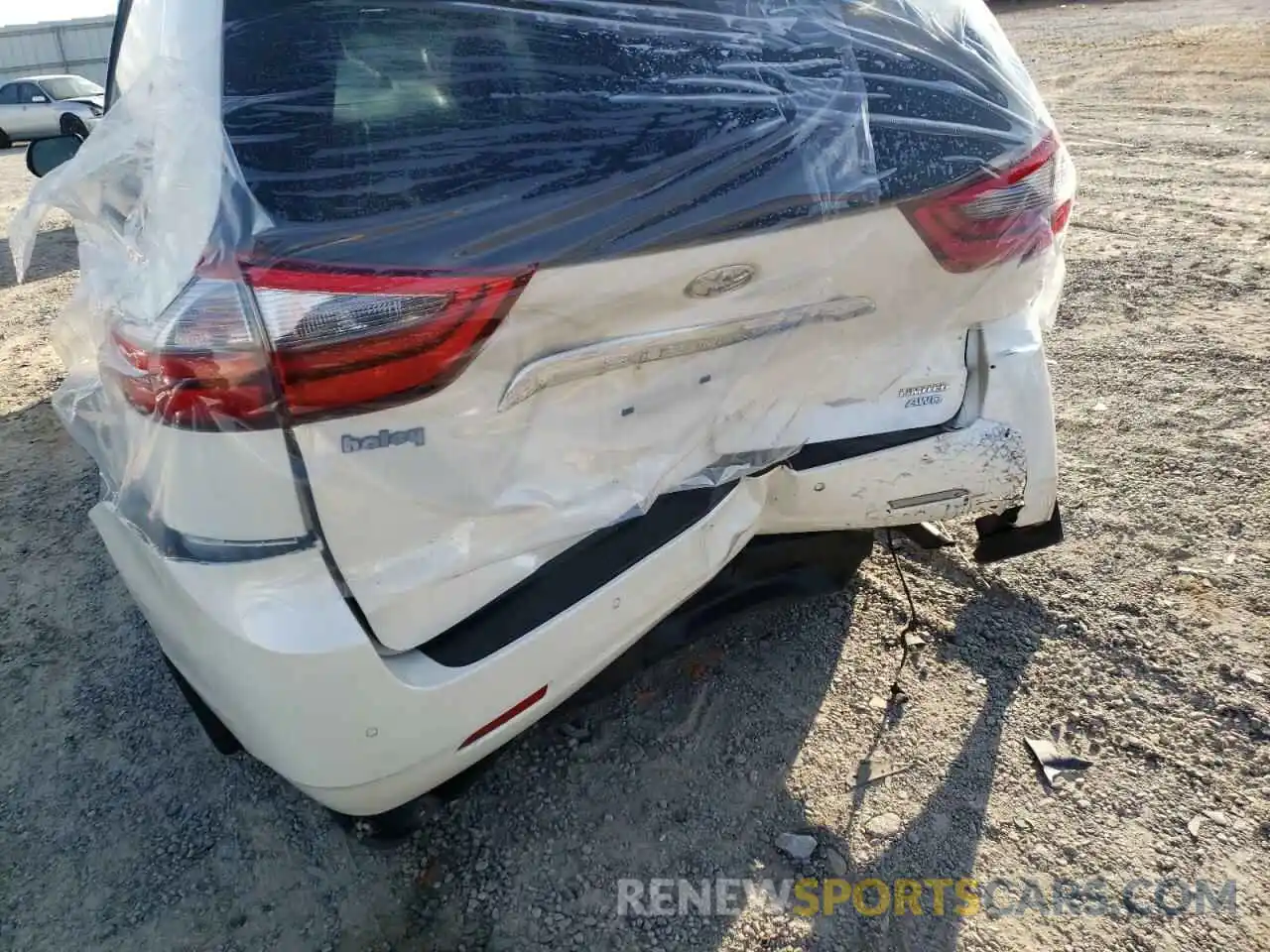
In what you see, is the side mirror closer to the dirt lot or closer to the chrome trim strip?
the dirt lot

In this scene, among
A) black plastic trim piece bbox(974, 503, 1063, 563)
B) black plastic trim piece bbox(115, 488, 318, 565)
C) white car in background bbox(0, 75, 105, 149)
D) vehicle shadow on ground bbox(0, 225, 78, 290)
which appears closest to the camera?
black plastic trim piece bbox(115, 488, 318, 565)

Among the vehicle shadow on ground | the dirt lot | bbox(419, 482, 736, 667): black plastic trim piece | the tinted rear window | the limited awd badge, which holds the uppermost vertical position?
the tinted rear window

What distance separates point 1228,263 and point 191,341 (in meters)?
5.29

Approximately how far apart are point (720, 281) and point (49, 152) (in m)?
2.10

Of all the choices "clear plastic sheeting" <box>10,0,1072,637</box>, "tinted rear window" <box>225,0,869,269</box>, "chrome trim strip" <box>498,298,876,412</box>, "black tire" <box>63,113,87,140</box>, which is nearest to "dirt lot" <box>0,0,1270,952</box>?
"clear plastic sheeting" <box>10,0,1072,637</box>

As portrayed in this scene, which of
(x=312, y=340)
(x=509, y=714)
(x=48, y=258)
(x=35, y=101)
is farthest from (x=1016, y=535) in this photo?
(x=35, y=101)

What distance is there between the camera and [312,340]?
141 cm

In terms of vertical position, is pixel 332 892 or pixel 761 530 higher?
pixel 761 530

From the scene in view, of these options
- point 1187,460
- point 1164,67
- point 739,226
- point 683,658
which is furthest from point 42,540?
point 1164,67

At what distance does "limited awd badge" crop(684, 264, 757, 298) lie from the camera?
1.68 m

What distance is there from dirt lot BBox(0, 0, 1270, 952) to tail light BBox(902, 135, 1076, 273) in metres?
1.09

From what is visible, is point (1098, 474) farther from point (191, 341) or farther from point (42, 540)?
point (42, 540)

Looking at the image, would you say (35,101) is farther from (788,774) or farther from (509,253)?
(788,774)

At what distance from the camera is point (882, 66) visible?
1896 millimetres
